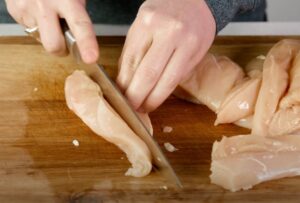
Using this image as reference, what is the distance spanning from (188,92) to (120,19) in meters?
0.59

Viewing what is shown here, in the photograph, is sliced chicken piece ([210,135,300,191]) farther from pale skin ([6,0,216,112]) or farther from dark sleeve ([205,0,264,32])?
dark sleeve ([205,0,264,32])

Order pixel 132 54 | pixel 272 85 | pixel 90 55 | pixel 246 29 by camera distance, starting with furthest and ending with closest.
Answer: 1. pixel 246 29
2. pixel 272 85
3. pixel 132 54
4. pixel 90 55

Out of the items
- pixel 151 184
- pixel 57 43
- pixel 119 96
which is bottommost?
pixel 151 184

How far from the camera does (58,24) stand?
168 centimetres

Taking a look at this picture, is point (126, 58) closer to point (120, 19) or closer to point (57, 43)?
point (57, 43)

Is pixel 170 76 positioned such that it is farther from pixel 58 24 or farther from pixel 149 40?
pixel 58 24

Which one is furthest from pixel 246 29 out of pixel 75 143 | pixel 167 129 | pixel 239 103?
pixel 75 143

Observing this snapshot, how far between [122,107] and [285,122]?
1.59 ft

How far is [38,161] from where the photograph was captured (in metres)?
1.66

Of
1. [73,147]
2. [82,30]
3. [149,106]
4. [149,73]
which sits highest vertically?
A: [82,30]

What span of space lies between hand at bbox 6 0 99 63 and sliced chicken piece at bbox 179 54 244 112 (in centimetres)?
39

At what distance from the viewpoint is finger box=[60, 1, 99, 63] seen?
157 cm

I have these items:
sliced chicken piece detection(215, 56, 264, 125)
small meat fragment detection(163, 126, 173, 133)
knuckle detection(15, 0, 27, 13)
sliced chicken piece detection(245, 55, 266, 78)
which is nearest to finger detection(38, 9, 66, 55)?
knuckle detection(15, 0, 27, 13)

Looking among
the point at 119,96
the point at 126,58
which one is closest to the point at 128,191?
the point at 119,96
